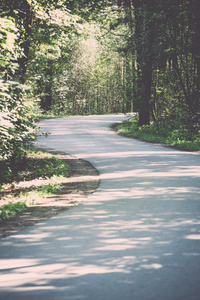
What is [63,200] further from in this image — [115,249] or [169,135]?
[169,135]

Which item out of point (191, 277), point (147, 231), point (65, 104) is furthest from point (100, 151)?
point (65, 104)

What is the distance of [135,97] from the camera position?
81.5ft

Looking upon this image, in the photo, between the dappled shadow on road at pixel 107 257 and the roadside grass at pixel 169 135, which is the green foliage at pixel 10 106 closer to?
the dappled shadow on road at pixel 107 257

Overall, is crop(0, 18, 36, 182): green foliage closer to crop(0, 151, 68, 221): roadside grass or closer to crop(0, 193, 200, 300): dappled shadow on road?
crop(0, 151, 68, 221): roadside grass

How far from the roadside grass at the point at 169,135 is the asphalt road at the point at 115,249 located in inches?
280

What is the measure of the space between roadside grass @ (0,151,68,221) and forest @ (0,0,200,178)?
0.61 meters

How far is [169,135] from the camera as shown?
19.0 metres

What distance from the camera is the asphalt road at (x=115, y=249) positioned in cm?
368

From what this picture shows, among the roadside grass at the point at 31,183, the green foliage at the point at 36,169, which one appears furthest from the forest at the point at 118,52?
the roadside grass at the point at 31,183

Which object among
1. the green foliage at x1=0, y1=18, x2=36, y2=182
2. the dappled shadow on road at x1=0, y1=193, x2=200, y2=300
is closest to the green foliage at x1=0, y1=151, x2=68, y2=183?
the green foliage at x1=0, y1=18, x2=36, y2=182

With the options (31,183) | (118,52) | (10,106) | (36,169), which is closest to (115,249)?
(10,106)

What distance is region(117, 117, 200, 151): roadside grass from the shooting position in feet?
51.3

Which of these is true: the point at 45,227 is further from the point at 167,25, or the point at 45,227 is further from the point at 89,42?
the point at 89,42

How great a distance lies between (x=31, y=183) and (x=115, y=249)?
564cm
